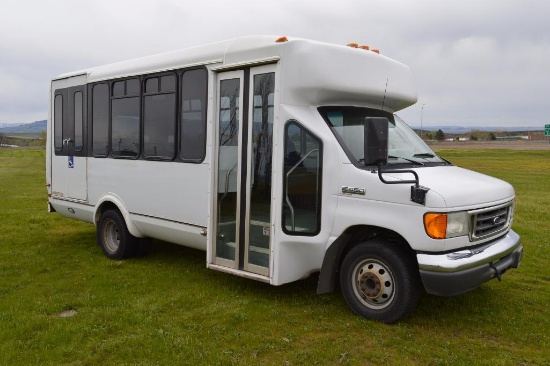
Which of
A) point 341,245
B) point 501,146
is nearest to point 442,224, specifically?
point 341,245

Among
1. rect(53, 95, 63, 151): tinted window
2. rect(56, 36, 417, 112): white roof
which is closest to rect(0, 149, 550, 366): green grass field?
rect(53, 95, 63, 151): tinted window

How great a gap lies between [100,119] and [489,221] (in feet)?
19.6

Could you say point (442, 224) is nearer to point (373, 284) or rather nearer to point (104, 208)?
point (373, 284)

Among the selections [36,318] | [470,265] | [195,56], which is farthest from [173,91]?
[470,265]

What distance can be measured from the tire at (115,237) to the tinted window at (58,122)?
1.81 m

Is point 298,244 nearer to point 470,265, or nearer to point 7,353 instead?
point 470,265

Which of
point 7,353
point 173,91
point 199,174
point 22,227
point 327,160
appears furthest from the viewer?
point 22,227

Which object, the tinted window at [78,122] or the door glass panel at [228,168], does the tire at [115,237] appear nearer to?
the tinted window at [78,122]

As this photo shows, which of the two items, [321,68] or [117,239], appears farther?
[117,239]

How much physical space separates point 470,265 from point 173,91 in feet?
14.3

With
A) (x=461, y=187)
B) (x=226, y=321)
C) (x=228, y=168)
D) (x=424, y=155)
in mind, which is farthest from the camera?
(x=228, y=168)

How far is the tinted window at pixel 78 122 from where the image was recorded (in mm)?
8516

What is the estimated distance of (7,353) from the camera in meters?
4.61

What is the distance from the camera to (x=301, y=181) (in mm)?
5551
